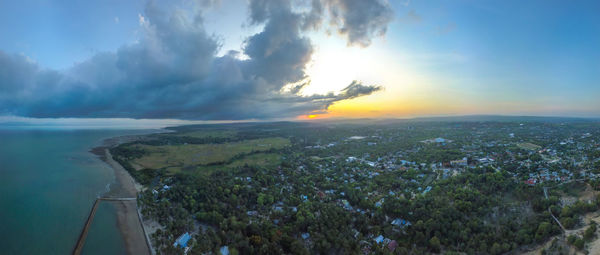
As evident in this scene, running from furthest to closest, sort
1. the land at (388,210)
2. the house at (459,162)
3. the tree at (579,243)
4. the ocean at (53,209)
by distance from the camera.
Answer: the house at (459,162) < the ocean at (53,209) < the land at (388,210) < the tree at (579,243)

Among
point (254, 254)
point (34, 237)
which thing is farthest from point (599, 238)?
point (34, 237)

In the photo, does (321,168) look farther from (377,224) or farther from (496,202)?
(496,202)

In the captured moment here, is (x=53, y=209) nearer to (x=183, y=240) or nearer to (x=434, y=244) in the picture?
(x=183, y=240)

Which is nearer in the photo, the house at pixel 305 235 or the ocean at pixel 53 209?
the house at pixel 305 235

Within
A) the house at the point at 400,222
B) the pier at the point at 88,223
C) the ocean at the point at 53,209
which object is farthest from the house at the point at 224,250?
the house at the point at 400,222

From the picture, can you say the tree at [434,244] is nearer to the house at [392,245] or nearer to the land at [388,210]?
the land at [388,210]

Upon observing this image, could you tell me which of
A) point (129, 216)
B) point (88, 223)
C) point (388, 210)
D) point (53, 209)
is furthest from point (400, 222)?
point (53, 209)

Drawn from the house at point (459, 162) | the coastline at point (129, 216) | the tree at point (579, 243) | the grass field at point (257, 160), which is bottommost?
the coastline at point (129, 216)

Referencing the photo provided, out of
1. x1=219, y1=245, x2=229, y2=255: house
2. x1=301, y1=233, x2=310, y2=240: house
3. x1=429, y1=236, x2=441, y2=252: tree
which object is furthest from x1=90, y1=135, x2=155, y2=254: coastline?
x1=429, y1=236, x2=441, y2=252: tree
